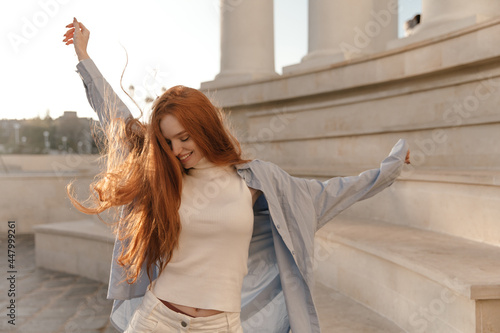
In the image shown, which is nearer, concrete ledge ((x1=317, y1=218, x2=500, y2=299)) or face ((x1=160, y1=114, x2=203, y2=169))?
face ((x1=160, y1=114, x2=203, y2=169))

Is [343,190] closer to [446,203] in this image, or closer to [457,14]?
[446,203]

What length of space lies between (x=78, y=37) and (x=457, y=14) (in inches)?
208

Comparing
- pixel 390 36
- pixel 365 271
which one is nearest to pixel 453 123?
pixel 365 271

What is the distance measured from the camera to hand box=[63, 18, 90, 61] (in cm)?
302

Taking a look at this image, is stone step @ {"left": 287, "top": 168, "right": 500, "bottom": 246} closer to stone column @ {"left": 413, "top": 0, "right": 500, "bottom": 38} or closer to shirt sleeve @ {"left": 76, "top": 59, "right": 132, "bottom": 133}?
stone column @ {"left": 413, "top": 0, "right": 500, "bottom": 38}

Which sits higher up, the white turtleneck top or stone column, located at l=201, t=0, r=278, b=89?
stone column, located at l=201, t=0, r=278, b=89

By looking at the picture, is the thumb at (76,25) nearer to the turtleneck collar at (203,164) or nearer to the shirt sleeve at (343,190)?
the turtleneck collar at (203,164)

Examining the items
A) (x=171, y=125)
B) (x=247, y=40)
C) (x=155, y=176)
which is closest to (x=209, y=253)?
(x=155, y=176)

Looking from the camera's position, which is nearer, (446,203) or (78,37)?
(78,37)

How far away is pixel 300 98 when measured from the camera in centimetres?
892

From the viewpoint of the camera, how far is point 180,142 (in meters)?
2.44

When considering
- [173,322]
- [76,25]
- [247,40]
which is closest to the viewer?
[173,322]

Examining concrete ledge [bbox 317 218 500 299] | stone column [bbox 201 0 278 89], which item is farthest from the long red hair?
stone column [bbox 201 0 278 89]

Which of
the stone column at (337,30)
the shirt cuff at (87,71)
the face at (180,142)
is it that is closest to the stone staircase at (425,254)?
the face at (180,142)
